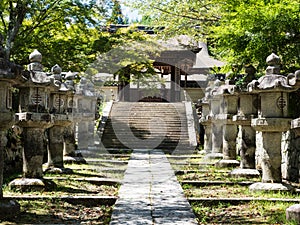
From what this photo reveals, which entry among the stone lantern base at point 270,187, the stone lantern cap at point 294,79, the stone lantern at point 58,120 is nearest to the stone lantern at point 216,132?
the stone lantern at point 58,120

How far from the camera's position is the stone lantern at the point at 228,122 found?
470 inches

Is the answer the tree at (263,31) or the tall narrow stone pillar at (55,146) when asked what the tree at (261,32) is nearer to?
the tree at (263,31)

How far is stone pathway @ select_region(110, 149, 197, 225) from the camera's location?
19.7 feet

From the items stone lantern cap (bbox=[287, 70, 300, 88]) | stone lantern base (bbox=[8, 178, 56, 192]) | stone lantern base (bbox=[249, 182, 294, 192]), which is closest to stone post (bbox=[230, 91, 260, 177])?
stone lantern base (bbox=[249, 182, 294, 192])

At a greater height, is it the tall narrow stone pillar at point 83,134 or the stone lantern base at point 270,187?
the tall narrow stone pillar at point 83,134

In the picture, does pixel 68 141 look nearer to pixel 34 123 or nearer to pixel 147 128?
pixel 34 123

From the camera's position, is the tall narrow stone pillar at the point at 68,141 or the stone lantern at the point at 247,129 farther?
the tall narrow stone pillar at the point at 68,141

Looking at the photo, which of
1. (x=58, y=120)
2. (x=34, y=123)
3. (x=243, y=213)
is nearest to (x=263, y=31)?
(x=243, y=213)

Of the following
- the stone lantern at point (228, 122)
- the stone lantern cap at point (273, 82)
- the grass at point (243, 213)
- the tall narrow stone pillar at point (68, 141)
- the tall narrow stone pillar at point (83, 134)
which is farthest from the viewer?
the tall narrow stone pillar at point (83, 134)

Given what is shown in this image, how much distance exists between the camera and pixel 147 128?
21.8 m

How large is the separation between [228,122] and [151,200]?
16.6 ft

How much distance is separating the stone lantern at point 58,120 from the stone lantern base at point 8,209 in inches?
160

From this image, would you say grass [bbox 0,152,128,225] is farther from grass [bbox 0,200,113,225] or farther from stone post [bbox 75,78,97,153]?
stone post [bbox 75,78,97,153]

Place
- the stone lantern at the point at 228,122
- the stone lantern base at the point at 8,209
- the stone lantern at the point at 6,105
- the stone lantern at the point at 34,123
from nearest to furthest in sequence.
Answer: the stone lantern at the point at 6,105
the stone lantern base at the point at 8,209
the stone lantern at the point at 34,123
the stone lantern at the point at 228,122
